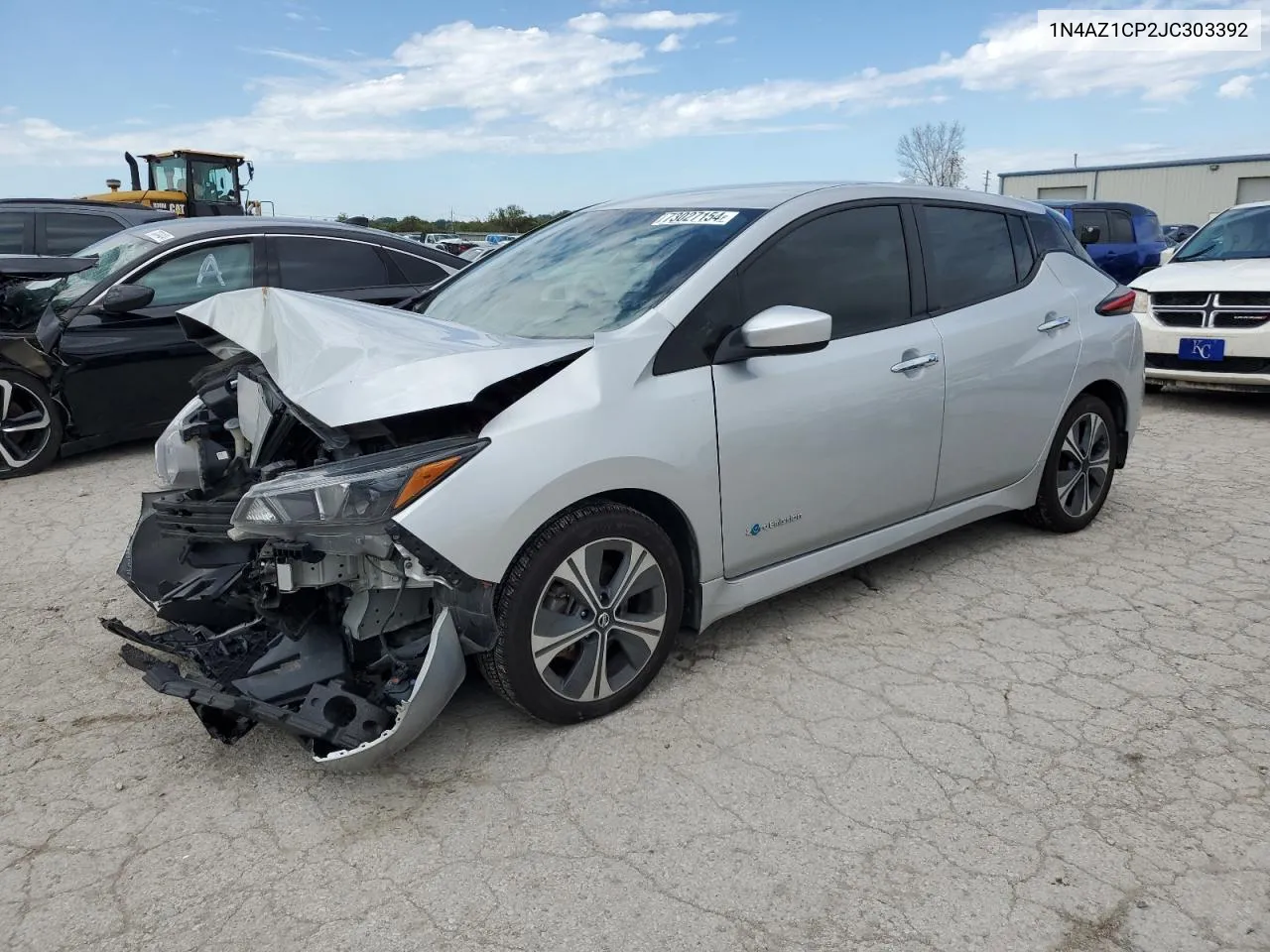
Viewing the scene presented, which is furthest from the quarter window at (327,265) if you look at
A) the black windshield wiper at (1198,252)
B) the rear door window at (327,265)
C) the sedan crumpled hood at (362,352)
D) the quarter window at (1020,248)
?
the black windshield wiper at (1198,252)

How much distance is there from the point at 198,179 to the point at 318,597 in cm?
1727

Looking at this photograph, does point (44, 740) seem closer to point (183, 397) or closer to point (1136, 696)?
point (1136, 696)

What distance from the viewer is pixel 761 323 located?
311 centimetres

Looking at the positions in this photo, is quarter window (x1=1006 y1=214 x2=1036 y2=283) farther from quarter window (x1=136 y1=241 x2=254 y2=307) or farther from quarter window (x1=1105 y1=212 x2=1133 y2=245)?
quarter window (x1=1105 y1=212 x2=1133 y2=245)

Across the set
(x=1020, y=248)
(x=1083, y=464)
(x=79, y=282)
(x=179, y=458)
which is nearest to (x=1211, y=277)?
(x=1083, y=464)

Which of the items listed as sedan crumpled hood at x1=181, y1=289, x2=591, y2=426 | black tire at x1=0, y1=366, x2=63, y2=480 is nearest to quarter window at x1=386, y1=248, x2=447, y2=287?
black tire at x1=0, y1=366, x2=63, y2=480

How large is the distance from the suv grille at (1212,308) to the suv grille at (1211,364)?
10.4 inches

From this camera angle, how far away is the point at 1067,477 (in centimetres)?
472

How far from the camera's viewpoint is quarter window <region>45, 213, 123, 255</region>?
9633 millimetres

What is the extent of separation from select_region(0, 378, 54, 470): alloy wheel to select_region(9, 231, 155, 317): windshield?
59 cm

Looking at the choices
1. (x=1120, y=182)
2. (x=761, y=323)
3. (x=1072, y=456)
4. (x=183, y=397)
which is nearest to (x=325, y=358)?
(x=761, y=323)

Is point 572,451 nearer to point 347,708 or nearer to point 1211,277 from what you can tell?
point 347,708

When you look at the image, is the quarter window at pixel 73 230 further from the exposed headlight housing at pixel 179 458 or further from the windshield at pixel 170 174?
the windshield at pixel 170 174

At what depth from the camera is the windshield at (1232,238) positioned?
8469mm
